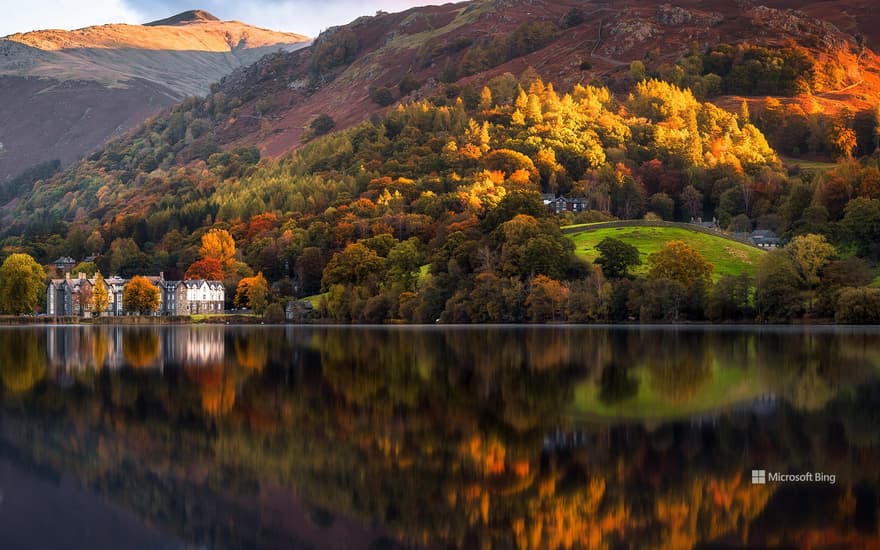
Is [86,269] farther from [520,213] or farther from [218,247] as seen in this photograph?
[520,213]

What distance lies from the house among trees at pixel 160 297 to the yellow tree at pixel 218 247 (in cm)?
719

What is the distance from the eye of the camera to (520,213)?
94.4 m

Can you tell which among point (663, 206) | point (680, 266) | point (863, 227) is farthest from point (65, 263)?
point (863, 227)

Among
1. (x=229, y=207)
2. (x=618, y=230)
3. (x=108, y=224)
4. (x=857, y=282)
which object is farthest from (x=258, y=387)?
(x=108, y=224)

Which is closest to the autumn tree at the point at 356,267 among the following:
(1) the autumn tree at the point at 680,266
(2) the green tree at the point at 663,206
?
(1) the autumn tree at the point at 680,266

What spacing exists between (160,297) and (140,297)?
6.28 meters

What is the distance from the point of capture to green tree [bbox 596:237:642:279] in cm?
8606

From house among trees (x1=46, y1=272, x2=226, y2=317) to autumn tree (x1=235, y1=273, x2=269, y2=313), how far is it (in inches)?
173

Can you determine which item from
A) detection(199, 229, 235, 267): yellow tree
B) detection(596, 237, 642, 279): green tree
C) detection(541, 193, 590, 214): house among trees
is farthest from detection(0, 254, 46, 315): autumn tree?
detection(541, 193, 590, 214): house among trees

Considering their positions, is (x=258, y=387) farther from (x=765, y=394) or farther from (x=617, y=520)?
(x=617, y=520)

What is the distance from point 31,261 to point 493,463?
355ft

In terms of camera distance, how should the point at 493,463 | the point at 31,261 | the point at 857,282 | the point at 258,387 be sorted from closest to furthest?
the point at 493,463
the point at 258,387
the point at 857,282
the point at 31,261

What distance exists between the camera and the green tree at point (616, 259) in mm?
86062

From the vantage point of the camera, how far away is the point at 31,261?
372 ft
